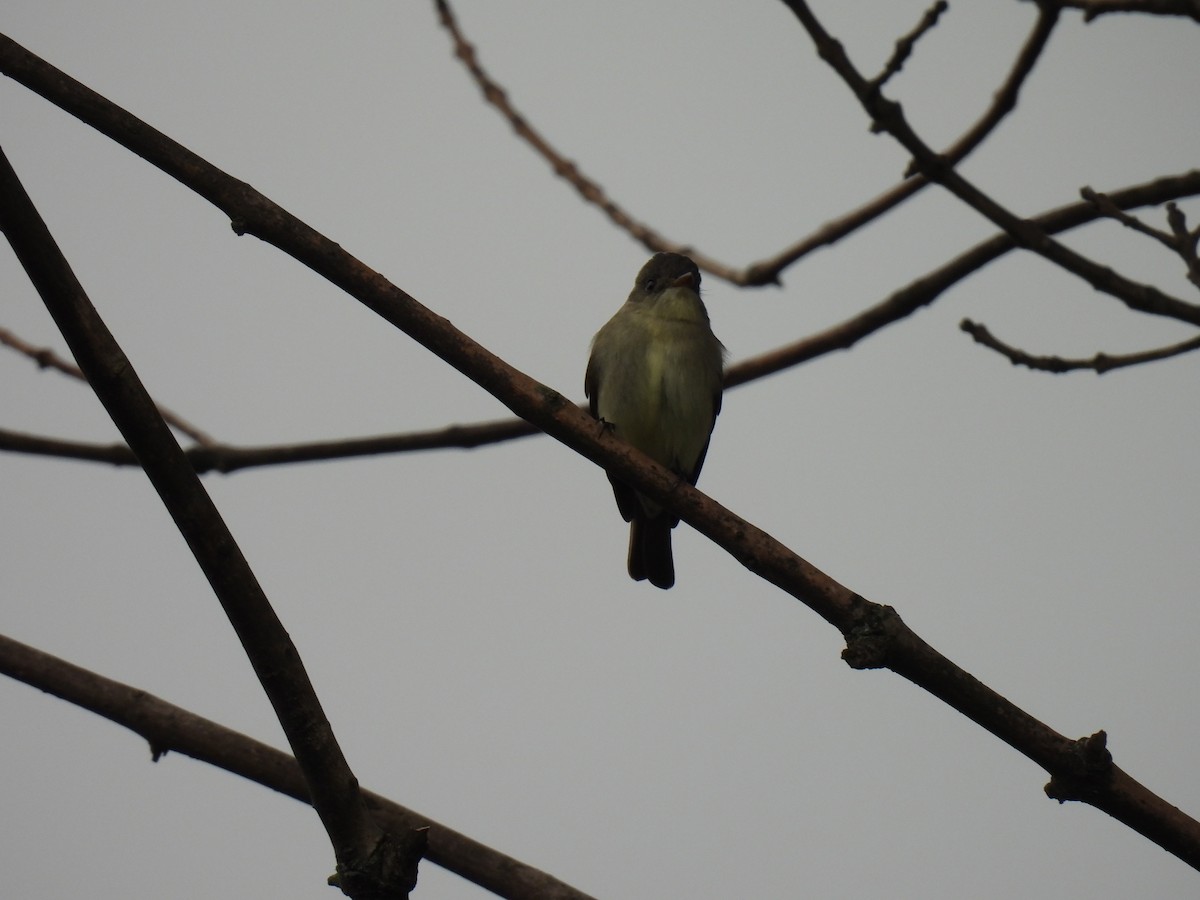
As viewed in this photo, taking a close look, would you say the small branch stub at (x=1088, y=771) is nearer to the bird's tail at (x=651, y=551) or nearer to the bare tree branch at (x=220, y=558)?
the bare tree branch at (x=220, y=558)

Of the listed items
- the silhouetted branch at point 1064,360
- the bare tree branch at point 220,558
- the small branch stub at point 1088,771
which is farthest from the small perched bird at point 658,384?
the bare tree branch at point 220,558

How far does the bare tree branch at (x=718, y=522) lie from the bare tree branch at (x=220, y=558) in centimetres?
29

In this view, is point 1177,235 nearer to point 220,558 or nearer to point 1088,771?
point 1088,771

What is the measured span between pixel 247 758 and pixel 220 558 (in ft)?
2.55

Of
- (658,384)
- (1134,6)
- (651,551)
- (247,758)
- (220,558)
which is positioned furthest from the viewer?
(651,551)

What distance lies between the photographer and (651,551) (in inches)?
255

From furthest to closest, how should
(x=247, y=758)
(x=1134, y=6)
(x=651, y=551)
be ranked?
(x=651, y=551)
(x=247, y=758)
(x=1134, y=6)

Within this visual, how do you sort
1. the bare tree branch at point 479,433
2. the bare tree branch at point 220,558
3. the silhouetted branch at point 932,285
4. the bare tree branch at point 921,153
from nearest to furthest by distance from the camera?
Answer: the bare tree branch at point 220,558, the bare tree branch at point 921,153, the silhouetted branch at point 932,285, the bare tree branch at point 479,433

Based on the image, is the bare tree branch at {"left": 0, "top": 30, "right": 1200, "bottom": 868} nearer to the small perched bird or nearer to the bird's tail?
the small perched bird

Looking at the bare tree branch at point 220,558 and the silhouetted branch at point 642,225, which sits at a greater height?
the silhouetted branch at point 642,225

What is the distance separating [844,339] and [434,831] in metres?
2.01

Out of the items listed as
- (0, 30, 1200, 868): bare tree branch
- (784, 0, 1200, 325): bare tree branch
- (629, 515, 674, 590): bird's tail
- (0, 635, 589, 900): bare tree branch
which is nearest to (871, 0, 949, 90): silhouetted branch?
(784, 0, 1200, 325): bare tree branch

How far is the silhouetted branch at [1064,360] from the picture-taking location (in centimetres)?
255

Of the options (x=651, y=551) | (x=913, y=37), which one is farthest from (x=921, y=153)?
(x=651, y=551)
